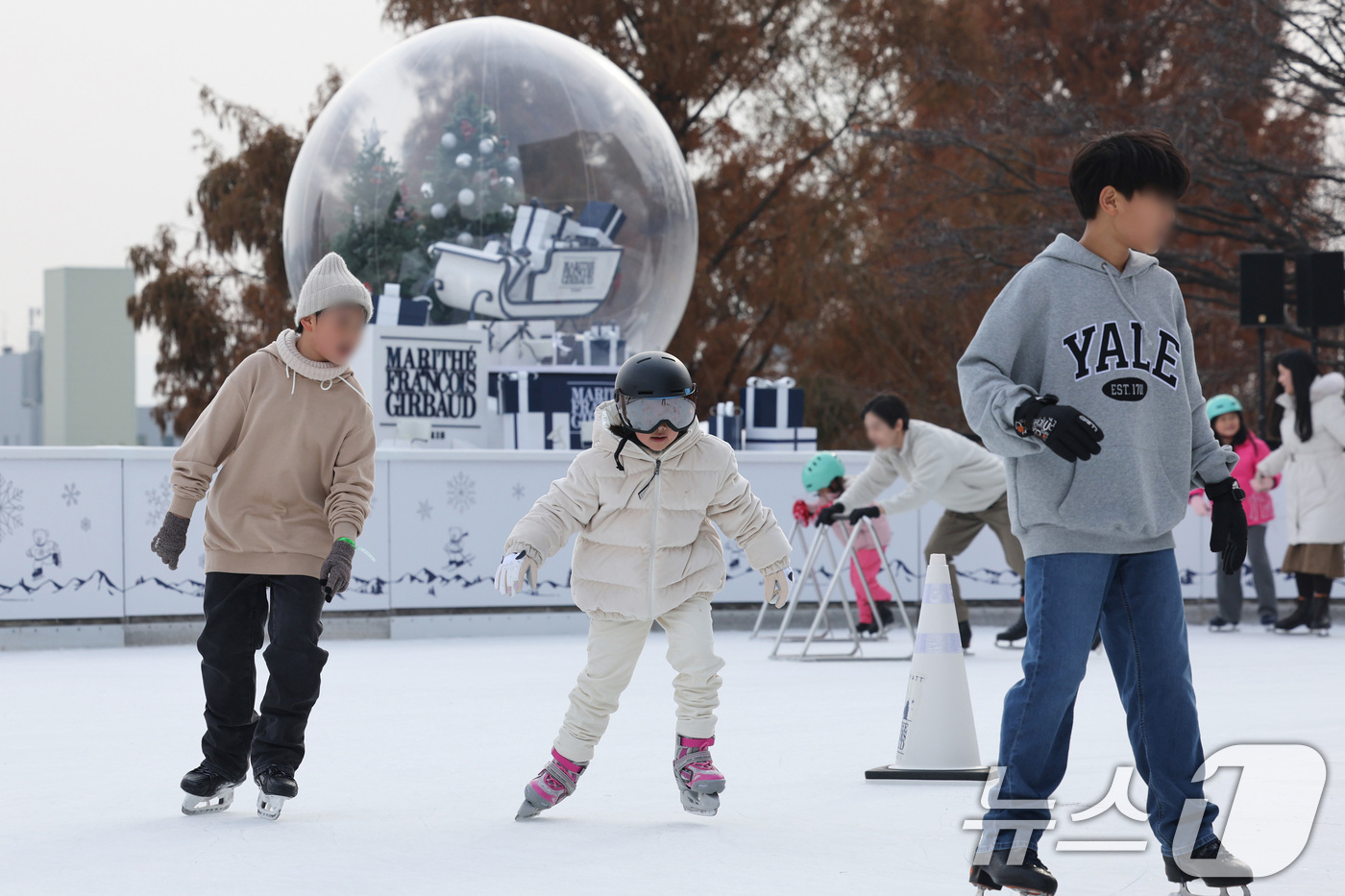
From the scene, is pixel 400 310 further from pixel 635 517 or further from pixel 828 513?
pixel 635 517

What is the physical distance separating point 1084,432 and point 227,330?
87.1 feet

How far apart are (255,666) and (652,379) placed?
55.7 inches

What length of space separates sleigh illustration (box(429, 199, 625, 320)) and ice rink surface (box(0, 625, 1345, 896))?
497 cm

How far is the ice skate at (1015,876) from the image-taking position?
3.25 m

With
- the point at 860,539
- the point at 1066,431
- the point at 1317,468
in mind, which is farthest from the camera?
the point at 1317,468

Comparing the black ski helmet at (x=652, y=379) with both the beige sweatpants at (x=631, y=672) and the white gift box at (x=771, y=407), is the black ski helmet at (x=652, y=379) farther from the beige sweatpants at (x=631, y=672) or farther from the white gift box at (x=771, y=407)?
the white gift box at (x=771, y=407)

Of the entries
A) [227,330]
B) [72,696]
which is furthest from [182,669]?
[227,330]

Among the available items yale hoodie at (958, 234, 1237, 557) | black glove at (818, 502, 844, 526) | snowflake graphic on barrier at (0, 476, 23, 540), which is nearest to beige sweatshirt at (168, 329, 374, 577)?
yale hoodie at (958, 234, 1237, 557)

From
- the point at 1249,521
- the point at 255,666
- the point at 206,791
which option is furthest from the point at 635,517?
the point at 1249,521

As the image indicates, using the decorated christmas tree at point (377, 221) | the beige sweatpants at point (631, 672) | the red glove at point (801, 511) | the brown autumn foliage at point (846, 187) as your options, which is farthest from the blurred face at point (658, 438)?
the brown autumn foliage at point (846, 187)

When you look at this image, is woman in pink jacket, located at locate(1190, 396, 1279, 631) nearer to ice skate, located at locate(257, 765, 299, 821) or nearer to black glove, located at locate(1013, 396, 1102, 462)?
ice skate, located at locate(257, 765, 299, 821)

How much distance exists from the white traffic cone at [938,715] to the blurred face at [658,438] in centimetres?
123

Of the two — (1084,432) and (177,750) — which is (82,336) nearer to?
(177,750)

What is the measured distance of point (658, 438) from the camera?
449cm
